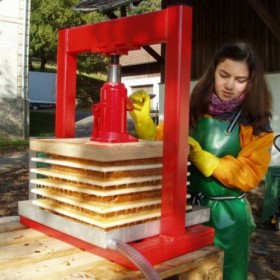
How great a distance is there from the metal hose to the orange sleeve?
0.50 m

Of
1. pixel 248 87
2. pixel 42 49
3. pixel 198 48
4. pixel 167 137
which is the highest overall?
pixel 42 49

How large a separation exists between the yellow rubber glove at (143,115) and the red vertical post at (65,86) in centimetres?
20

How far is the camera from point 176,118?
42.7 inches

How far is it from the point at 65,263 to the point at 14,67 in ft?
40.4

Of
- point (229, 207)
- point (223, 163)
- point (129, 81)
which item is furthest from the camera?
point (129, 81)

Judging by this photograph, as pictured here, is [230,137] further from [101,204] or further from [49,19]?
[49,19]

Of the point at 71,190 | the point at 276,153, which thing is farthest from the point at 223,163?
the point at 276,153

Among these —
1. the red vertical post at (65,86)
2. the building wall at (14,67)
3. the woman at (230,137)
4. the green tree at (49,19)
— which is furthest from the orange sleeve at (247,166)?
the green tree at (49,19)

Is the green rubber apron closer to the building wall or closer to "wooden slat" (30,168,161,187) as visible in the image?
"wooden slat" (30,168,161,187)

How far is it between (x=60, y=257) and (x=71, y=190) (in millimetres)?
168

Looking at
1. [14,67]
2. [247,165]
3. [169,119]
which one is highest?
[14,67]

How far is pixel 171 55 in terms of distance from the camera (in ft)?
3.54

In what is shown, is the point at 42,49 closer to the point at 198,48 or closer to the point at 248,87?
the point at 198,48

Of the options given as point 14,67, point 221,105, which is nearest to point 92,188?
point 221,105
